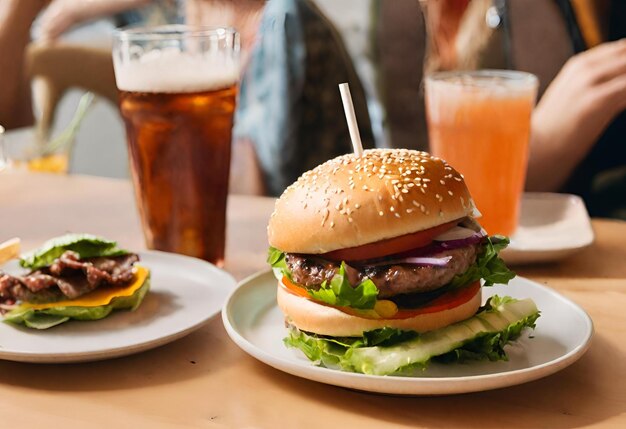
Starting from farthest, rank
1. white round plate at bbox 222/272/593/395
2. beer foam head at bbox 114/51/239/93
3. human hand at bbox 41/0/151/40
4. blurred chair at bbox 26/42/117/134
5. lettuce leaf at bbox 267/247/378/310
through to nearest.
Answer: human hand at bbox 41/0/151/40 → blurred chair at bbox 26/42/117/134 → beer foam head at bbox 114/51/239/93 → lettuce leaf at bbox 267/247/378/310 → white round plate at bbox 222/272/593/395

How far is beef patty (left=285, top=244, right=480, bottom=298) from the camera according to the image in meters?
1.08

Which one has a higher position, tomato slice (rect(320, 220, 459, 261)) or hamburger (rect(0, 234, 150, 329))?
tomato slice (rect(320, 220, 459, 261))

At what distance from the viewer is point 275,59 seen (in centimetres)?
304

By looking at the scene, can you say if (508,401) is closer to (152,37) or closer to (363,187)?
(363,187)

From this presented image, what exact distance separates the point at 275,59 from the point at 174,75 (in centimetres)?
153

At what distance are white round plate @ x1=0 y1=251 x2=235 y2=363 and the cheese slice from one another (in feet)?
0.11

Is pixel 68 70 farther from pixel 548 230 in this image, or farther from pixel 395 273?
pixel 395 273

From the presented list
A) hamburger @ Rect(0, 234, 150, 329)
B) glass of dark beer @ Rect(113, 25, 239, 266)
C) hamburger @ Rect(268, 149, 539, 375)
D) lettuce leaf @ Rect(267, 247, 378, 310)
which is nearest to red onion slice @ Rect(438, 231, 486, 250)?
hamburger @ Rect(268, 149, 539, 375)

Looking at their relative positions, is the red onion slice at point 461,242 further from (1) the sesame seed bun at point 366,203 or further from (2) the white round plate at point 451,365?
(2) the white round plate at point 451,365

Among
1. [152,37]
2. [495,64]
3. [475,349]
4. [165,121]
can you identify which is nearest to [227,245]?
[165,121]

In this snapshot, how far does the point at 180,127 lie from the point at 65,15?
246 cm

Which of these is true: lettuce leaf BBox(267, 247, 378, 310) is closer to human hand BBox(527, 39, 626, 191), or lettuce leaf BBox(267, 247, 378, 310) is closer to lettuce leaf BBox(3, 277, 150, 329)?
lettuce leaf BBox(3, 277, 150, 329)

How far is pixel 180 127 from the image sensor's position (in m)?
1.58

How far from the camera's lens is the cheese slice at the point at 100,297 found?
1.21 metres
